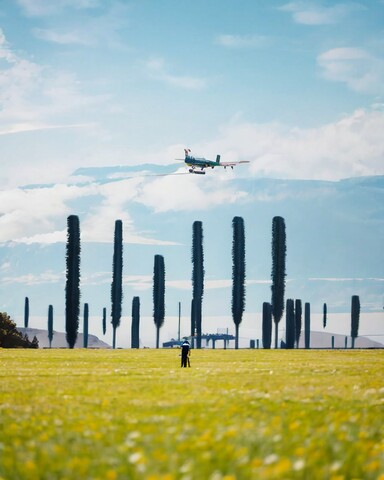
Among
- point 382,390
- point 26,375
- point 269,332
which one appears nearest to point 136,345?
point 269,332

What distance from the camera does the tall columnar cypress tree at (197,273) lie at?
94688mm

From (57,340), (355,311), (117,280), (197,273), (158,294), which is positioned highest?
(197,273)

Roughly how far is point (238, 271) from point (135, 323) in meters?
19.9

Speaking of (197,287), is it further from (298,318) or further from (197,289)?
(298,318)

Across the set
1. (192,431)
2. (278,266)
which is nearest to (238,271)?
(278,266)

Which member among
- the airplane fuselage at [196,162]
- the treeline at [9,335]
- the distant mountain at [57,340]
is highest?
the airplane fuselage at [196,162]

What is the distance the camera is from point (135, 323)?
341 ft

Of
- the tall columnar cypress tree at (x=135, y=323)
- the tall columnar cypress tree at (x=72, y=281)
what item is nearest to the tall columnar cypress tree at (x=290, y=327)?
the tall columnar cypress tree at (x=135, y=323)

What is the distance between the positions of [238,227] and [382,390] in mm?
69669

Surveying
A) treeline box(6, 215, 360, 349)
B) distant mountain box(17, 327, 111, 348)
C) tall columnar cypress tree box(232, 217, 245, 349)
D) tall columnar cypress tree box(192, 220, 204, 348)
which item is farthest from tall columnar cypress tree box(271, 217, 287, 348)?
distant mountain box(17, 327, 111, 348)

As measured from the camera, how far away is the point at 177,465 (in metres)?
9.45

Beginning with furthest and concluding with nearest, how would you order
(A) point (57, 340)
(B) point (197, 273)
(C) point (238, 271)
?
1. (A) point (57, 340)
2. (B) point (197, 273)
3. (C) point (238, 271)

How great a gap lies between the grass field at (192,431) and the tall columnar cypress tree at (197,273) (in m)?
70.4

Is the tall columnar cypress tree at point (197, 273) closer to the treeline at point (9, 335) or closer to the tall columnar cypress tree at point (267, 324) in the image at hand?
the tall columnar cypress tree at point (267, 324)
